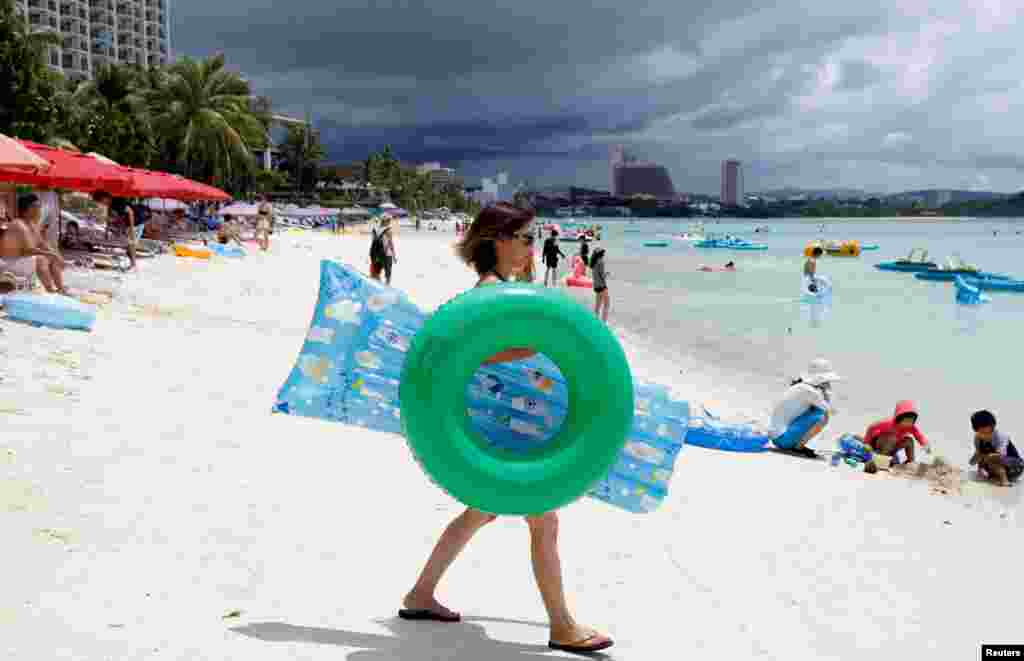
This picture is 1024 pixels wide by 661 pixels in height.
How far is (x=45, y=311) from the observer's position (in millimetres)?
6586

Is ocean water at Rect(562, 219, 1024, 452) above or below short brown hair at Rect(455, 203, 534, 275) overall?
below

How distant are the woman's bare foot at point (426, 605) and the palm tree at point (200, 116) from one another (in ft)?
135

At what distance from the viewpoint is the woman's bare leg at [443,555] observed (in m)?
2.60

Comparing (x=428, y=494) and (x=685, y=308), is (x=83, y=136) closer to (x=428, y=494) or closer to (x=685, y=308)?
(x=685, y=308)

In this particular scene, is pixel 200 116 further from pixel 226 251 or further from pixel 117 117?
pixel 226 251

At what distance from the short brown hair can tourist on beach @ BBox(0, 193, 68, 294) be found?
21.9ft

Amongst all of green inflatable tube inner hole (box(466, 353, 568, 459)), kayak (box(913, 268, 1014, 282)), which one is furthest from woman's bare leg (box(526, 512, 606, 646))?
kayak (box(913, 268, 1014, 282))

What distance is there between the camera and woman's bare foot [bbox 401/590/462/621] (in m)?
2.73

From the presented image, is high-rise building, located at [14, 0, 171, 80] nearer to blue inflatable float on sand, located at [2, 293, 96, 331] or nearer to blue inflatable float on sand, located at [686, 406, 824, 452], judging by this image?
blue inflatable float on sand, located at [2, 293, 96, 331]

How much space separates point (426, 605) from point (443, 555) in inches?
7.9

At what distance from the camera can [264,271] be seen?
15977 millimetres

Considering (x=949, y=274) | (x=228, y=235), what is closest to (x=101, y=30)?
(x=228, y=235)


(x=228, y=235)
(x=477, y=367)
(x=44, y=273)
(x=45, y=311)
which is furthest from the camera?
(x=228, y=235)

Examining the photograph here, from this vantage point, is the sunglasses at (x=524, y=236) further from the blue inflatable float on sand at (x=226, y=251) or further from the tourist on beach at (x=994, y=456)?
the blue inflatable float on sand at (x=226, y=251)
